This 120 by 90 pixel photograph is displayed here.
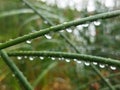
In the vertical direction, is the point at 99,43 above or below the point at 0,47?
below

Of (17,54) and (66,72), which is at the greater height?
(17,54)

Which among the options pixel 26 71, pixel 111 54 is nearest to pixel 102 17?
pixel 26 71

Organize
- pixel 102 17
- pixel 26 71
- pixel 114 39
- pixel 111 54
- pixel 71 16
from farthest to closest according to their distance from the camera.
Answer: pixel 71 16, pixel 114 39, pixel 111 54, pixel 26 71, pixel 102 17

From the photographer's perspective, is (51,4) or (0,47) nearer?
(0,47)

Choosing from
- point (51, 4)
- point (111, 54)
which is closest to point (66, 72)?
point (111, 54)

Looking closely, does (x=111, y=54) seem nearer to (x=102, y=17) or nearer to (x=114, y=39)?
(x=114, y=39)

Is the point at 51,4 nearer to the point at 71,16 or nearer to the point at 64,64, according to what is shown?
the point at 71,16

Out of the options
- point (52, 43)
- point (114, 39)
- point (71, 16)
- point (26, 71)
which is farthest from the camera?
point (71, 16)

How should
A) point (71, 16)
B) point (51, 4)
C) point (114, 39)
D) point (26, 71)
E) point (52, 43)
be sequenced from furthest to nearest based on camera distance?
point (51, 4) < point (71, 16) < point (114, 39) < point (52, 43) < point (26, 71)

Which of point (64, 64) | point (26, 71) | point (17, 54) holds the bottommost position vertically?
point (64, 64)
